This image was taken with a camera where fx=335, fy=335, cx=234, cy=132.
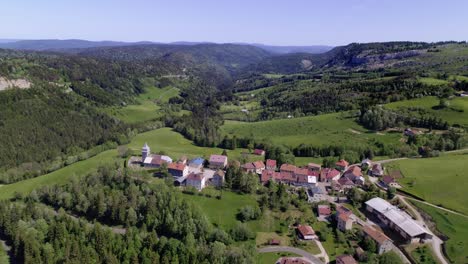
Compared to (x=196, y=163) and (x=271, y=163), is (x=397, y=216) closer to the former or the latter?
(x=271, y=163)

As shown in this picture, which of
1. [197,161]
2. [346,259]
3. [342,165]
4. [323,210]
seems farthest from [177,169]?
[346,259]

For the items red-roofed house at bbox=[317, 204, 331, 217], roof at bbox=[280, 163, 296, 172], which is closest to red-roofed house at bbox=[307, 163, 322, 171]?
roof at bbox=[280, 163, 296, 172]

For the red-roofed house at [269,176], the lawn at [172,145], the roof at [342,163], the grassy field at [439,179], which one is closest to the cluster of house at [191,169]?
the lawn at [172,145]

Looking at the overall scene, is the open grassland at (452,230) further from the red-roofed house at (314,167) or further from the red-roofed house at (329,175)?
the red-roofed house at (314,167)

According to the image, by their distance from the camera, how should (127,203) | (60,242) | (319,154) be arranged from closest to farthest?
(60,242), (127,203), (319,154)

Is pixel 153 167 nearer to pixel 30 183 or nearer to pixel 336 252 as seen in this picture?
pixel 30 183

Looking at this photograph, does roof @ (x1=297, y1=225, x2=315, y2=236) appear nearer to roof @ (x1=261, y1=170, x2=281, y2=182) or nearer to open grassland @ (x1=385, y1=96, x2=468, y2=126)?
roof @ (x1=261, y1=170, x2=281, y2=182)

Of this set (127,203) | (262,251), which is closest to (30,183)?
(127,203)
